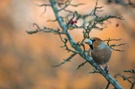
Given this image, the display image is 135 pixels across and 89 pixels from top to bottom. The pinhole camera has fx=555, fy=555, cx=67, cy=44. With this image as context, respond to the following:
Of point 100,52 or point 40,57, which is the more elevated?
point 100,52

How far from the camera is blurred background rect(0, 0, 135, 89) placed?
37.0ft

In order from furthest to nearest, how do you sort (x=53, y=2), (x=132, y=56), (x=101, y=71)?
1. (x=132, y=56)
2. (x=53, y=2)
3. (x=101, y=71)

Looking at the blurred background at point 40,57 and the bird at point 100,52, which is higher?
the bird at point 100,52

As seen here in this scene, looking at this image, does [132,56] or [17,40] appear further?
[17,40]

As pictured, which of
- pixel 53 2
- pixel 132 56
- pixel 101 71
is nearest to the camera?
pixel 101 71

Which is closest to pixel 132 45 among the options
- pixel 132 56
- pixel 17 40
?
pixel 132 56

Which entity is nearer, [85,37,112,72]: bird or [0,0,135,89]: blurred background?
[85,37,112,72]: bird

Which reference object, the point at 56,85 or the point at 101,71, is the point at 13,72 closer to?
the point at 56,85

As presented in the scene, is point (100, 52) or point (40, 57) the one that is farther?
point (40, 57)

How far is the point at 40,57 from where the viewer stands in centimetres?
1166

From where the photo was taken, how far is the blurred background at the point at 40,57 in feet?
37.0

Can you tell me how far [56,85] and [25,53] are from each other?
3.13 feet

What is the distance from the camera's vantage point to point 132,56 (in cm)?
1126

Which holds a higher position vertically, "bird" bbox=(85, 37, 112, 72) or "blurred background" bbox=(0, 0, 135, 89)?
"bird" bbox=(85, 37, 112, 72)
